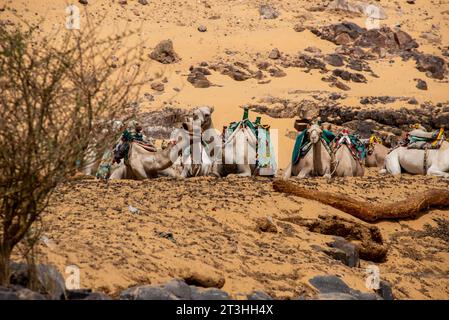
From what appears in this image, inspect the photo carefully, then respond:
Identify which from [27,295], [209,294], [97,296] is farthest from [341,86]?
[27,295]

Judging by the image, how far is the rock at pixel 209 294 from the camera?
6.96m

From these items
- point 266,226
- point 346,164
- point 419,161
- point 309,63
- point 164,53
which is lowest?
point 266,226

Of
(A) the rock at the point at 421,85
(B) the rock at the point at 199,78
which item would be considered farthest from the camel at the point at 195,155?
(A) the rock at the point at 421,85

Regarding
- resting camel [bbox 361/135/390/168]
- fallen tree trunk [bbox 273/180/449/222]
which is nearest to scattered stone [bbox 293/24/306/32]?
resting camel [bbox 361/135/390/168]

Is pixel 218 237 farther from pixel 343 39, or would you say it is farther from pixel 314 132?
pixel 343 39

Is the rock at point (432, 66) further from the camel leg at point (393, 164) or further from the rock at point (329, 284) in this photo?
the rock at point (329, 284)

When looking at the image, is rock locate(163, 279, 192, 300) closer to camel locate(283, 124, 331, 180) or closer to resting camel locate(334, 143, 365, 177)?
camel locate(283, 124, 331, 180)

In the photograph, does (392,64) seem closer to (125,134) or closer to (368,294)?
(125,134)

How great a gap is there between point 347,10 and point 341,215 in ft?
125

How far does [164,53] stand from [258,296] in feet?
103

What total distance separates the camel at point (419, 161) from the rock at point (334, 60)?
20.8 m

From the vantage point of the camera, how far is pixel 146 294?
6.47m

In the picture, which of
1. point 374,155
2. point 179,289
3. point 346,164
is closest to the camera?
point 179,289

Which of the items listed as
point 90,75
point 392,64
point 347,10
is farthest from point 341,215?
point 347,10
